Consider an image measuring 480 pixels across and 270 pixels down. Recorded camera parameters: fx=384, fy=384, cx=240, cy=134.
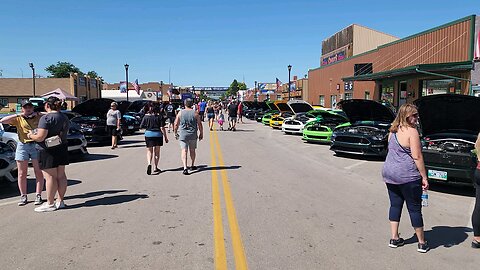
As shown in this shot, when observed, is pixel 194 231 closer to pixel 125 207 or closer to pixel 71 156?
pixel 125 207

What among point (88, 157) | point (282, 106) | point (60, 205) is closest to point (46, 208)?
point (60, 205)

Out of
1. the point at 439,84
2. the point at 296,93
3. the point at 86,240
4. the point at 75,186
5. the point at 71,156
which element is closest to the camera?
the point at 86,240

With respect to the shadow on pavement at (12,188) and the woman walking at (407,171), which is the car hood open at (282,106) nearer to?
the shadow on pavement at (12,188)

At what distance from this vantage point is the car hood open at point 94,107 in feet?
51.7

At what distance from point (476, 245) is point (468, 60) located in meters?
15.9

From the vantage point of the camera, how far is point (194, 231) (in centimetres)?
508

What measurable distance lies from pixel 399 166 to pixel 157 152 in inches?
247

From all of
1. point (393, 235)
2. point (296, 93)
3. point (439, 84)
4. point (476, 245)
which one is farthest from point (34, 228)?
point (296, 93)

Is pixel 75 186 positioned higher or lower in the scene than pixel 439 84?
lower

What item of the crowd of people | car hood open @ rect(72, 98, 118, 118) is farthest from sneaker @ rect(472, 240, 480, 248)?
car hood open @ rect(72, 98, 118, 118)

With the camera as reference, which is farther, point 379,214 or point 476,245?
point 379,214

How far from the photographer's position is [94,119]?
52.2ft

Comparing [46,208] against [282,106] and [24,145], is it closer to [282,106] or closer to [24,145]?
[24,145]

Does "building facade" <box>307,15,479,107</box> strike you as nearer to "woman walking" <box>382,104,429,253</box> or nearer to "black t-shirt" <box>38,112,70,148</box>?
"woman walking" <box>382,104,429,253</box>
